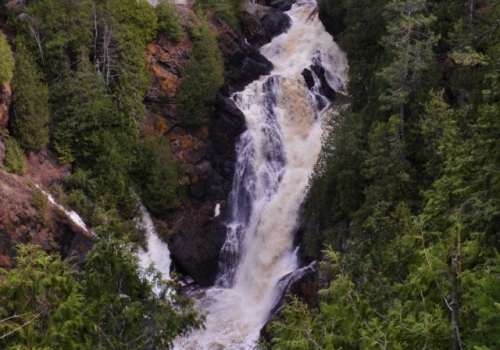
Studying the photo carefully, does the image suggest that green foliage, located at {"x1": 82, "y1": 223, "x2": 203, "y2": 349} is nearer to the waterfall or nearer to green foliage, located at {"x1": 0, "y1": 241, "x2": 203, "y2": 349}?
green foliage, located at {"x1": 0, "y1": 241, "x2": 203, "y2": 349}

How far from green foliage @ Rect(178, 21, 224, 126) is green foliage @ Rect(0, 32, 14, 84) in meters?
10.0

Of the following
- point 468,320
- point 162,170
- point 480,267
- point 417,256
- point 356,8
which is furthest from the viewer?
point 162,170

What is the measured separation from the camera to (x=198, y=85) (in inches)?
1121

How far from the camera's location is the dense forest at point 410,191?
205 inches

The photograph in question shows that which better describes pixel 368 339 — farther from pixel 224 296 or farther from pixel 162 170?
pixel 162 170

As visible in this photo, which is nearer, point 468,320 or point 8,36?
point 468,320

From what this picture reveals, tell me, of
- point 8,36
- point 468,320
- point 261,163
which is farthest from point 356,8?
point 468,320

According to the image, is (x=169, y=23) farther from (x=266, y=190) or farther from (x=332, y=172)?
(x=332, y=172)

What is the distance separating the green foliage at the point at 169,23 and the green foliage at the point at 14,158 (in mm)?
13297

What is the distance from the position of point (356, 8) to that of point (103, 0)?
46.7 ft

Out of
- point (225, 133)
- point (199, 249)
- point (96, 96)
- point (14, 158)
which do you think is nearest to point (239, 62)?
point (225, 133)

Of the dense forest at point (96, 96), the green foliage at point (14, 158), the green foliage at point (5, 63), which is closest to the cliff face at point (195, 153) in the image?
the dense forest at point (96, 96)

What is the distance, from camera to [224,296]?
23656 mm

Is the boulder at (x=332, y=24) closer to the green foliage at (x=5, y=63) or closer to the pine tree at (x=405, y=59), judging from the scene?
the pine tree at (x=405, y=59)
